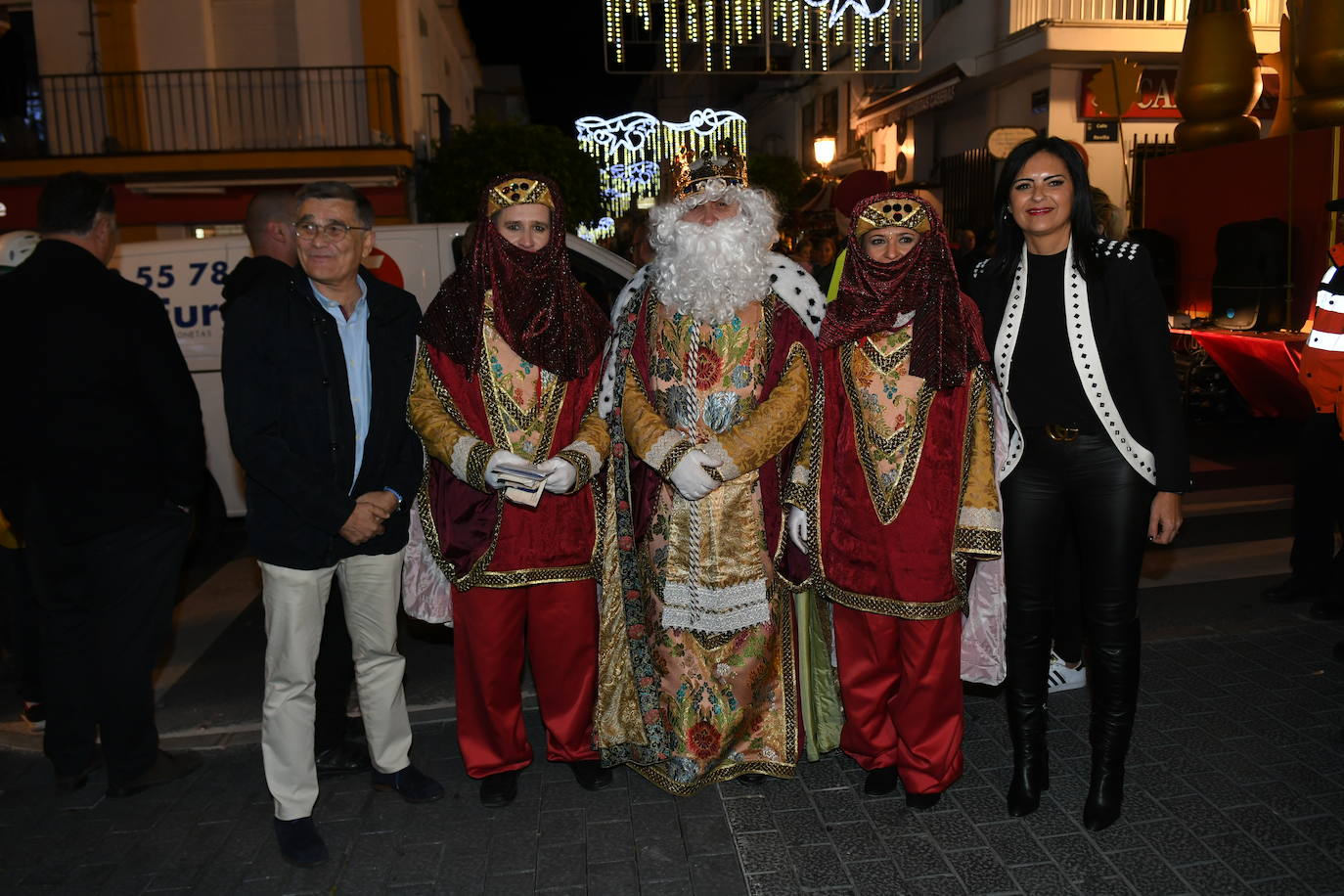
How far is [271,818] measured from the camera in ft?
11.2

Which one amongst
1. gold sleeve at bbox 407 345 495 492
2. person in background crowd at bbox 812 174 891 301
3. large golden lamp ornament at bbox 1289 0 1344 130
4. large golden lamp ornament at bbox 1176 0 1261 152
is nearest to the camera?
gold sleeve at bbox 407 345 495 492

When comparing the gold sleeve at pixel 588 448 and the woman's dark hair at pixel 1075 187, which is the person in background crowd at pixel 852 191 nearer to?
the woman's dark hair at pixel 1075 187

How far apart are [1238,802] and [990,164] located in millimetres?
15058

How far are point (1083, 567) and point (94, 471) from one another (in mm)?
3255

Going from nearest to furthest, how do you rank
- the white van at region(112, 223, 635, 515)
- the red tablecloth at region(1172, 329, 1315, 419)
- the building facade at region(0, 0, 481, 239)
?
the white van at region(112, 223, 635, 515)
the red tablecloth at region(1172, 329, 1315, 419)
the building facade at region(0, 0, 481, 239)

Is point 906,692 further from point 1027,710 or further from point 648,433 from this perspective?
point 648,433

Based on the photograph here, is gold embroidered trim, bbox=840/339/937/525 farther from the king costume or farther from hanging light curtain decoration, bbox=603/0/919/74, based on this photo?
hanging light curtain decoration, bbox=603/0/919/74

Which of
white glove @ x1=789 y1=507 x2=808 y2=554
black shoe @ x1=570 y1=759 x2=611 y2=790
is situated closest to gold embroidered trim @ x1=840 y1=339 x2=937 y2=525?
white glove @ x1=789 y1=507 x2=808 y2=554

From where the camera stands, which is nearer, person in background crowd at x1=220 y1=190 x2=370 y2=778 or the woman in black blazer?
the woman in black blazer

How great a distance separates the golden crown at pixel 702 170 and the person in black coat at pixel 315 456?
1.04m

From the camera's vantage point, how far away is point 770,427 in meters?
3.25

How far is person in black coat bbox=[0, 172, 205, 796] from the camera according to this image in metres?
3.39

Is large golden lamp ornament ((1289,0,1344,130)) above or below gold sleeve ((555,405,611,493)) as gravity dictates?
above

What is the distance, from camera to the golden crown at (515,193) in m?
3.22
